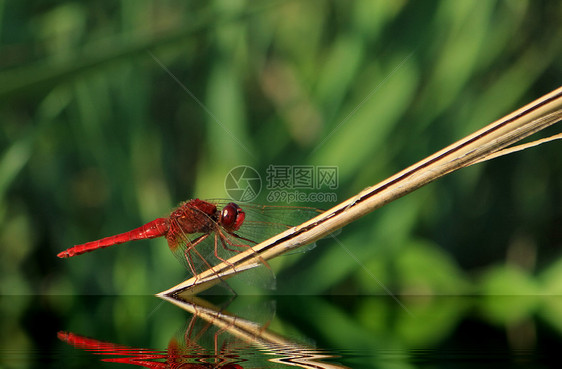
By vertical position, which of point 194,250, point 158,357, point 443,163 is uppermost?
point 443,163

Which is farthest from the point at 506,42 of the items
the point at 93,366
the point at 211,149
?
the point at 93,366

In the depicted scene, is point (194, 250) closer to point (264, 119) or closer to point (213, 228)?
point (213, 228)

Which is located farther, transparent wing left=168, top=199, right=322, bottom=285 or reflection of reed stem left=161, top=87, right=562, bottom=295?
transparent wing left=168, top=199, right=322, bottom=285

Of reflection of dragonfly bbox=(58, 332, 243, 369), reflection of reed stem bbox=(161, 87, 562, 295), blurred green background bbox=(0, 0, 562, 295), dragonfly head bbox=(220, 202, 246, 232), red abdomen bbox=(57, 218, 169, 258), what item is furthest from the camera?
blurred green background bbox=(0, 0, 562, 295)

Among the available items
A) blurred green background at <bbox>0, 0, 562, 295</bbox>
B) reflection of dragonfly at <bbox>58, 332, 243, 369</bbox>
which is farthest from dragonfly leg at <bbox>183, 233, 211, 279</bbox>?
reflection of dragonfly at <bbox>58, 332, 243, 369</bbox>

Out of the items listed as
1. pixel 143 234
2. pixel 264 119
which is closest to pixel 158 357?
pixel 143 234

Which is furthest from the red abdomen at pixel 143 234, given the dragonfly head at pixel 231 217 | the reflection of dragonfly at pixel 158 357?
the reflection of dragonfly at pixel 158 357

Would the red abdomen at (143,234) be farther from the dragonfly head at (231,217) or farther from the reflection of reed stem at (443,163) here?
the reflection of reed stem at (443,163)

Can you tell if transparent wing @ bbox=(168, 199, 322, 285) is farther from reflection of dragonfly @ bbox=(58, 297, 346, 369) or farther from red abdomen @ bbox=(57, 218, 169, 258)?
reflection of dragonfly @ bbox=(58, 297, 346, 369)
